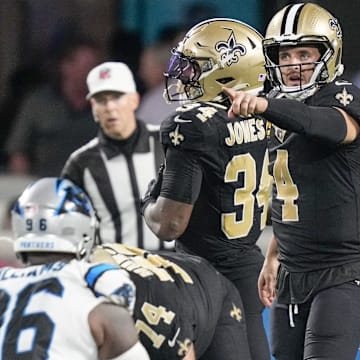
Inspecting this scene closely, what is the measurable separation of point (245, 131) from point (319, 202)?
0.39 m

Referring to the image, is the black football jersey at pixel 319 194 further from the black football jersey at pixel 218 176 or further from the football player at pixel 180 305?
the football player at pixel 180 305

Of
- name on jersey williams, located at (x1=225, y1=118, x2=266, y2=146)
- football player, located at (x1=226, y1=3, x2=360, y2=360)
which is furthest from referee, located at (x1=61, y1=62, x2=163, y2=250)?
football player, located at (x1=226, y1=3, x2=360, y2=360)

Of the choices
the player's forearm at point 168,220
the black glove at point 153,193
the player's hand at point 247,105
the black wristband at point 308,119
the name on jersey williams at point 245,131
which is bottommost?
the player's forearm at point 168,220

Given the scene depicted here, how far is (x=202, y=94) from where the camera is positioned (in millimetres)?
4348

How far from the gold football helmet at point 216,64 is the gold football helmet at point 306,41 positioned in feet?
0.82

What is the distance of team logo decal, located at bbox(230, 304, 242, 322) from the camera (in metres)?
3.71

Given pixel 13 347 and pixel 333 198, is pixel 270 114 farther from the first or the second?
pixel 13 347

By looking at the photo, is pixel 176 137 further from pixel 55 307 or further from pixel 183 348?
pixel 55 307

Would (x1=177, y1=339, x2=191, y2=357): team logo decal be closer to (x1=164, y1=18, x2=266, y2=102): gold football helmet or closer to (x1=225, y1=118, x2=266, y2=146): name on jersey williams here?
(x1=225, y1=118, x2=266, y2=146): name on jersey williams

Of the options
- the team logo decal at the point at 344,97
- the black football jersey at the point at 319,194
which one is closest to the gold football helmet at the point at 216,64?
the black football jersey at the point at 319,194

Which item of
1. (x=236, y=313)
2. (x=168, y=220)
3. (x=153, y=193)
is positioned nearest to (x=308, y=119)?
(x=236, y=313)

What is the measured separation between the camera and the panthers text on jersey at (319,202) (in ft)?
12.8

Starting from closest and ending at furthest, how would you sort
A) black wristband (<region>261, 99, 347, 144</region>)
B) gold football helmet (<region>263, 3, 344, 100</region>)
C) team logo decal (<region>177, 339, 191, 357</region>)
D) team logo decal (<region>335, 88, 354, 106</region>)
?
team logo decal (<region>177, 339, 191, 357</region>) → black wristband (<region>261, 99, 347, 144</region>) → team logo decal (<region>335, 88, 354, 106</region>) → gold football helmet (<region>263, 3, 344, 100</region>)

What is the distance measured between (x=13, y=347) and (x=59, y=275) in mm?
189
